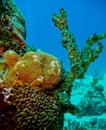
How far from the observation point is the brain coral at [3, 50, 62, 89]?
179 inches

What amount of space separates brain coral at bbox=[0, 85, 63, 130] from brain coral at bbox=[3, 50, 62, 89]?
0.44ft

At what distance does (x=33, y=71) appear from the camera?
15.0 ft

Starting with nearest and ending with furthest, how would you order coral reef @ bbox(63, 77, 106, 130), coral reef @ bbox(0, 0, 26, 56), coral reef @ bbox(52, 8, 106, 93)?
coral reef @ bbox(52, 8, 106, 93), coral reef @ bbox(0, 0, 26, 56), coral reef @ bbox(63, 77, 106, 130)

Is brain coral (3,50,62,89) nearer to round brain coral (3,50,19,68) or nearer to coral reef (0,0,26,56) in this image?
round brain coral (3,50,19,68)

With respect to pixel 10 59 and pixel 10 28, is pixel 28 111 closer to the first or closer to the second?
pixel 10 59

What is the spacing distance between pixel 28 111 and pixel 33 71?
2.03 feet

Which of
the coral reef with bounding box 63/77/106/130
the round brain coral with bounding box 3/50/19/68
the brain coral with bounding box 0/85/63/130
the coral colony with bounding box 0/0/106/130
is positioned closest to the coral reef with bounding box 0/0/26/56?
the coral colony with bounding box 0/0/106/130

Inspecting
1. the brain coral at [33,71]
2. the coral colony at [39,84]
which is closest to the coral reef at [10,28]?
the coral colony at [39,84]

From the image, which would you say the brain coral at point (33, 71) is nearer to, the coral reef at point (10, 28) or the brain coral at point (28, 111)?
the brain coral at point (28, 111)

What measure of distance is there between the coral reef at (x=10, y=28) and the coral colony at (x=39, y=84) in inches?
5.1

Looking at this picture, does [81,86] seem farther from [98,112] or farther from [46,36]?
→ [46,36]

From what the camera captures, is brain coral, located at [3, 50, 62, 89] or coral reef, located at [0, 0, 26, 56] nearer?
brain coral, located at [3, 50, 62, 89]

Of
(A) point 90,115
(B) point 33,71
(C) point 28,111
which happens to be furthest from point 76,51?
(A) point 90,115

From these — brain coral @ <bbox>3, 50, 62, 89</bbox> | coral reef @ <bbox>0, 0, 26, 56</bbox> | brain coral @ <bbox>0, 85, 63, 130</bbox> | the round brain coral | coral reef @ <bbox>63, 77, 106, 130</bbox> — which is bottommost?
brain coral @ <bbox>0, 85, 63, 130</bbox>
